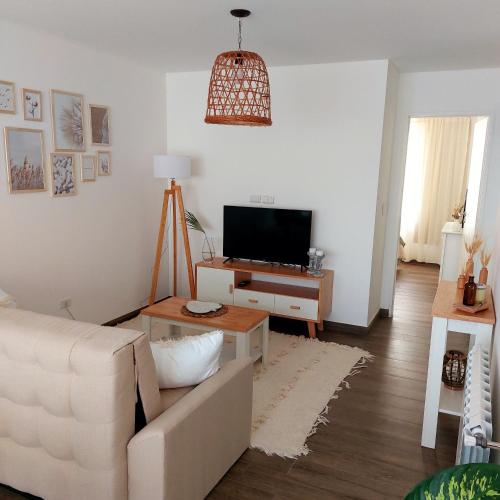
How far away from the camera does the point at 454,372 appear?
3023 mm

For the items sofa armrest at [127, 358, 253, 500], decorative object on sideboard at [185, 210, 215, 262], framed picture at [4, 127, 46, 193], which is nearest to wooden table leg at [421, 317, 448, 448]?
sofa armrest at [127, 358, 253, 500]

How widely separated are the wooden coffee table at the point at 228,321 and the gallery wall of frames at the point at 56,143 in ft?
4.32

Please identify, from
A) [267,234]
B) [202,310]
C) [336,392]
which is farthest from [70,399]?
[267,234]

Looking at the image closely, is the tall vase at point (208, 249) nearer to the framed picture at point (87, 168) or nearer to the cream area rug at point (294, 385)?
the cream area rug at point (294, 385)

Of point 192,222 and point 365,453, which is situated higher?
point 192,222

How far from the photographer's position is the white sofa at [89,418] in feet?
5.86

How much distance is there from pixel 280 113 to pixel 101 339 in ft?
11.2

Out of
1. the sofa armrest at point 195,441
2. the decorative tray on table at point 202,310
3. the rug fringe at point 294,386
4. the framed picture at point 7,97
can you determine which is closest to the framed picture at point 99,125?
the framed picture at point 7,97

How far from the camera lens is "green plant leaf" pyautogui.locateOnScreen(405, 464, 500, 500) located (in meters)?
0.90

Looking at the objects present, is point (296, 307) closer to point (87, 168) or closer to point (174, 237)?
point (174, 237)

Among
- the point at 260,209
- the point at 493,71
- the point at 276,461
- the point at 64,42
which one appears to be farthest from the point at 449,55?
the point at 276,461

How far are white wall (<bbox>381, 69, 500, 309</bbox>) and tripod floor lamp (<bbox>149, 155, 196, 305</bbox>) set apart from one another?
2226mm

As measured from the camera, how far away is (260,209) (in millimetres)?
4703

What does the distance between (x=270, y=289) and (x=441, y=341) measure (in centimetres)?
225
